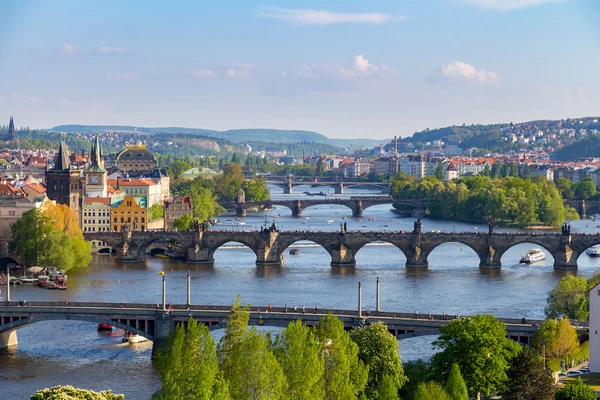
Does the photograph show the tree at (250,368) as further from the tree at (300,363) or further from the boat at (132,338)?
the boat at (132,338)

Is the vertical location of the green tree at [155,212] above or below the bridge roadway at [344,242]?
above

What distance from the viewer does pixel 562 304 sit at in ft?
Answer: 146

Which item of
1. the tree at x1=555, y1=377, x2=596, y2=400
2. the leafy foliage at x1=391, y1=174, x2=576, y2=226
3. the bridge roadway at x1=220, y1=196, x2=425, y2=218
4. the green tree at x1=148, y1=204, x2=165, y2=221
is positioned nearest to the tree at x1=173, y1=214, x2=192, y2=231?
the green tree at x1=148, y1=204, x2=165, y2=221

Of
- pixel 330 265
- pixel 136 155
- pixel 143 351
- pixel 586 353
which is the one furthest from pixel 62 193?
pixel 136 155

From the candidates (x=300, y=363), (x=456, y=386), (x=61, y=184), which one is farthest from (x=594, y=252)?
(x=300, y=363)

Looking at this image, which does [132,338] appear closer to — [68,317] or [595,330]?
[68,317]

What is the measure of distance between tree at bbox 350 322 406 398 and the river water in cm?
552

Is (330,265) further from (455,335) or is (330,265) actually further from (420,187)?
(420,187)

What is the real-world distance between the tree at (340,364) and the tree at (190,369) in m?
2.98

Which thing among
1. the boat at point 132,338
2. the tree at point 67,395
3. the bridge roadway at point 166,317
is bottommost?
the boat at point 132,338

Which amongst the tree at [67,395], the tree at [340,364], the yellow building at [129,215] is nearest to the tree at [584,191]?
the yellow building at [129,215]

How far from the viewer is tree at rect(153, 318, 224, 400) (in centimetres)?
2711

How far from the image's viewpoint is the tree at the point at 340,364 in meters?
30.6

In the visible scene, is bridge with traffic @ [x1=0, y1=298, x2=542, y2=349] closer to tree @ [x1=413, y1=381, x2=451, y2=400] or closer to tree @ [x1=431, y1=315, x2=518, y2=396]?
tree @ [x1=431, y1=315, x2=518, y2=396]
